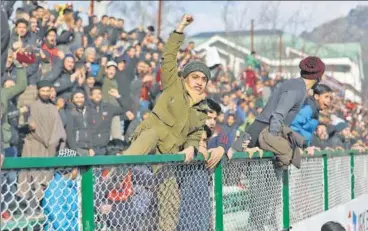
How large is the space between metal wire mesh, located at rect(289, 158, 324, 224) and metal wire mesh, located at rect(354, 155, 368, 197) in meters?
2.15

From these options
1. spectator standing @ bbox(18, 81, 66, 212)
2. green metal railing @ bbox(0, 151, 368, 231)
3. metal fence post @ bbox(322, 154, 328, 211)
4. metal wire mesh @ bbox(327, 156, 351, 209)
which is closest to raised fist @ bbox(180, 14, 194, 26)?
green metal railing @ bbox(0, 151, 368, 231)

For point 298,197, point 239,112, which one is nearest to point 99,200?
point 298,197

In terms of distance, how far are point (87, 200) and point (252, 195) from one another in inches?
111

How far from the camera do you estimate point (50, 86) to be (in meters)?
11.2

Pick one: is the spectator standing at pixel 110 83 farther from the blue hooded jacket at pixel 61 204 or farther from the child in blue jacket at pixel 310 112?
the blue hooded jacket at pixel 61 204

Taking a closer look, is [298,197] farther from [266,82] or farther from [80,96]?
[266,82]

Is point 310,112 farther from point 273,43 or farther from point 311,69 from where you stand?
point 273,43

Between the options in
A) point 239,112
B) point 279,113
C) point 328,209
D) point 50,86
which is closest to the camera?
point 279,113

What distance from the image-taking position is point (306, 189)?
8.95 m

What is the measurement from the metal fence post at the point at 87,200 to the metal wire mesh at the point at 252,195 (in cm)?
202

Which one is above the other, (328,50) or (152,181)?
(328,50)

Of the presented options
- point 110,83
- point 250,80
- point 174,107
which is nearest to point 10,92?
point 110,83

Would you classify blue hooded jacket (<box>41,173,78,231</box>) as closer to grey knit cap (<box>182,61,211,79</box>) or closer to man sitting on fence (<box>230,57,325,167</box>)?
grey knit cap (<box>182,61,211,79</box>)

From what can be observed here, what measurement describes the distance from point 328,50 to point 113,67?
98.5 feet
